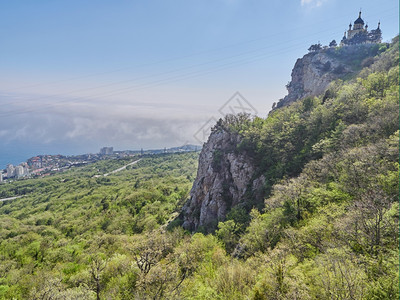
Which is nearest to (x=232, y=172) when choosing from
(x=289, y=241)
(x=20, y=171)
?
(x=289, y=241)

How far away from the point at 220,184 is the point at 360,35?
305 feet

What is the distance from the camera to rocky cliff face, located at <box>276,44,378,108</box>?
70500 mm

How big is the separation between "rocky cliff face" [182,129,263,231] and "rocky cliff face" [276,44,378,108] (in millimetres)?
45554

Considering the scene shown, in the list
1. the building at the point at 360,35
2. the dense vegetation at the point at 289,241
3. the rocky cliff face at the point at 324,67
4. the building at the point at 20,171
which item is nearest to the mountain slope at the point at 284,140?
the dense vegetation at the point at 289,241

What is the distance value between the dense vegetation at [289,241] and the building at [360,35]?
4445 cm

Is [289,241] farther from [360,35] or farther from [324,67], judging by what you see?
[360,35]

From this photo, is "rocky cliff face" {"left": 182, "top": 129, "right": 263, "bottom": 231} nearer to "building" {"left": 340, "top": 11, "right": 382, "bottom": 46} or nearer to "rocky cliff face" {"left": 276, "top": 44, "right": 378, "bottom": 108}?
"rocky cliff face" {"left": 276, "top": 44, "right": 378, "bottom": 108}

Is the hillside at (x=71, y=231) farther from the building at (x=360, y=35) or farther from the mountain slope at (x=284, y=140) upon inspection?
the building at (x=360, y=35)

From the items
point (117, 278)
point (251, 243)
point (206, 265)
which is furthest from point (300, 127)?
point (117, 278)

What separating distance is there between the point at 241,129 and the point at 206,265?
37.4 metres

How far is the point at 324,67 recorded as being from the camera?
75.7 meters

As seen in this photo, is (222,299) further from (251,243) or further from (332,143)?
(332,143)

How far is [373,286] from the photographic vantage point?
7621 mm

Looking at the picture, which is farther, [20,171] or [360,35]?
[20,171]
